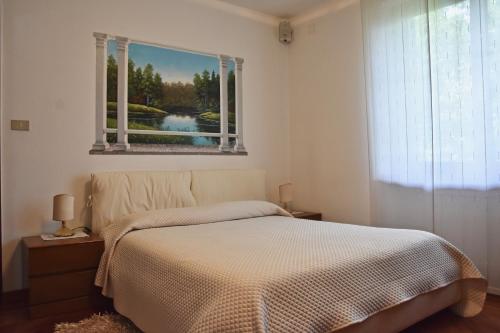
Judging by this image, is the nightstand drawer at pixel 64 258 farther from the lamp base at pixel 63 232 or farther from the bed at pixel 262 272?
the lamp base at pixel 63 232

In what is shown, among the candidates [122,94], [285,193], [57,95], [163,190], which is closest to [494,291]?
[285,193]

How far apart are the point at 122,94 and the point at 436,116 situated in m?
2.68

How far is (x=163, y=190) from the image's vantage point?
3.37 m

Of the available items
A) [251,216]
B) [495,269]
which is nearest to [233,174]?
[251,216]

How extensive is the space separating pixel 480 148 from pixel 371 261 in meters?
1.53

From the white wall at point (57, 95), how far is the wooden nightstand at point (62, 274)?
1.32 feet

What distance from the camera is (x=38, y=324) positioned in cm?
245

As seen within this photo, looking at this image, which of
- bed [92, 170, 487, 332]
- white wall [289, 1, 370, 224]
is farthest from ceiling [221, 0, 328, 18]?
bed [92, 170, 487, 332]

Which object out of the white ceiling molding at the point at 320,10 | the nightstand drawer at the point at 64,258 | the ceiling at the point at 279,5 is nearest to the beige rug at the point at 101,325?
the nightstand drawer at the point at 64,258

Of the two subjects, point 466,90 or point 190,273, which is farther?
point 466,90

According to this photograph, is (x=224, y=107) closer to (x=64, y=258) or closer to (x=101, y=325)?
(x=64, y=258)

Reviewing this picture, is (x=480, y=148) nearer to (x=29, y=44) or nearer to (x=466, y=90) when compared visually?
(x=466, y=90)

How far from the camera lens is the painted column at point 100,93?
3.26 m

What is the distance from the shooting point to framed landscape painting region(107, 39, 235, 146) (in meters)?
3.43
